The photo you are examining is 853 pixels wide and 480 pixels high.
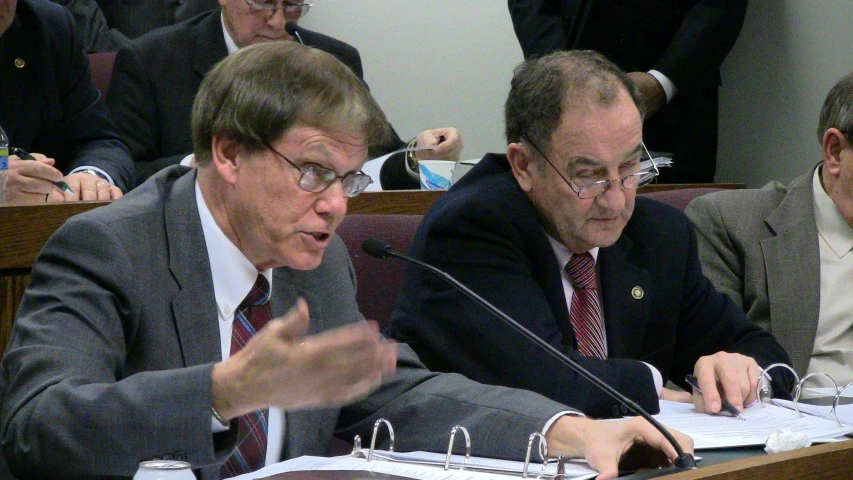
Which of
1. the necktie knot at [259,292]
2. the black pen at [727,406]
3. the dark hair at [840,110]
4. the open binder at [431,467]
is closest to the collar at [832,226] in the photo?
the dark hair at [840,110]

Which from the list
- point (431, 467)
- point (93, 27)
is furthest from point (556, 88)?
point (93, 27)

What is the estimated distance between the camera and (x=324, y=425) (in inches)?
71.3

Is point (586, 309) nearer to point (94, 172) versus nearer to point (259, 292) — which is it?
point (259, 292)

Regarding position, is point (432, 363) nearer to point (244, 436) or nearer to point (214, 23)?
point (244, 436)

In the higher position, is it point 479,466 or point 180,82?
point 479,466

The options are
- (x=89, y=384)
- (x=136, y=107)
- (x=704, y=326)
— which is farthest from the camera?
(x=136, y=107)

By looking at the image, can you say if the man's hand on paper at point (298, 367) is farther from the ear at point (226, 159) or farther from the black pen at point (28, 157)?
the black pen at point (28, 157)

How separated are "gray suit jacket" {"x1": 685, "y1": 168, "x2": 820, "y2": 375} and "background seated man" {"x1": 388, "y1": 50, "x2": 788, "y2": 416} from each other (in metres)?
0.32

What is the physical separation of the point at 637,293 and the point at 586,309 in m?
0.10

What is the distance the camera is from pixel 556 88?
2.24 m

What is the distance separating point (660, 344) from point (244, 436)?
0.97 m

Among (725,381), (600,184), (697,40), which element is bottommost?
(725,381)

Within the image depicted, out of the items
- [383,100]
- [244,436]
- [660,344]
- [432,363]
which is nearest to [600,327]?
[660,344]

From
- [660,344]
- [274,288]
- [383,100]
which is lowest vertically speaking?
[383,100]
